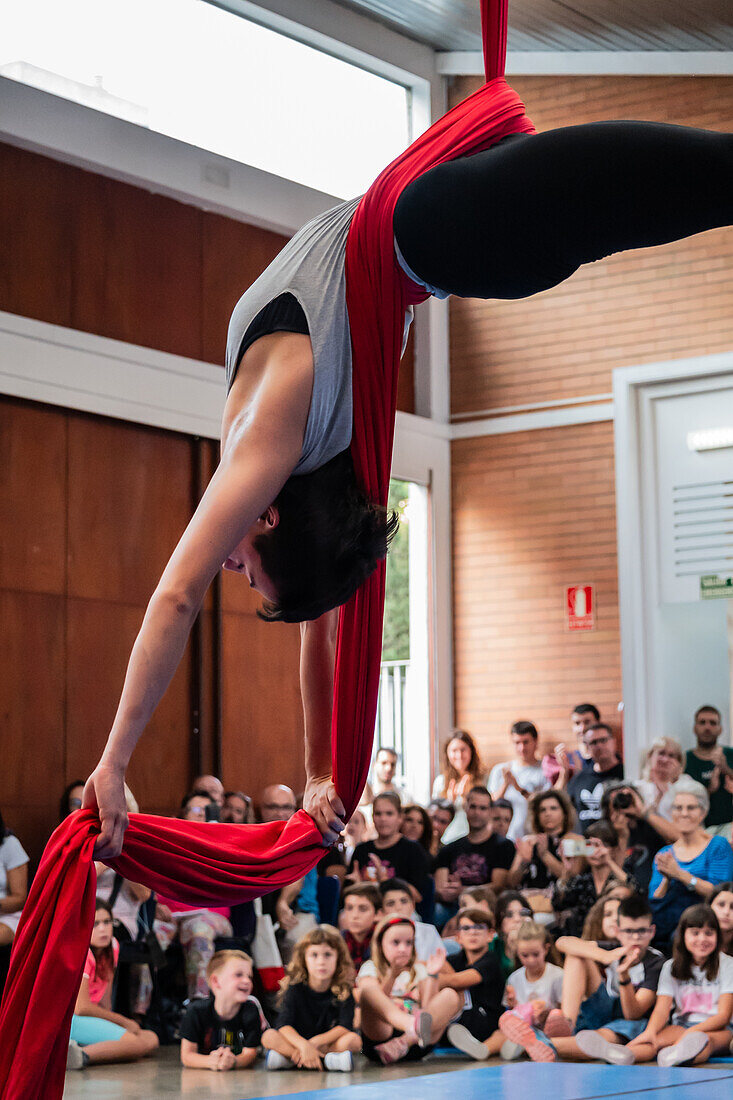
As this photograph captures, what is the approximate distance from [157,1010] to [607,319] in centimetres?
577

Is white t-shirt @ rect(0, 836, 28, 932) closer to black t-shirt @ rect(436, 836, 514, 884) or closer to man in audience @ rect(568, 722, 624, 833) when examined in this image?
black t-shirt @ rect(436, 836, 514, 884)

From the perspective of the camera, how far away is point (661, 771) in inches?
289

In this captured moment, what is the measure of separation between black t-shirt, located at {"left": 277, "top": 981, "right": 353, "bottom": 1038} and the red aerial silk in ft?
10.4

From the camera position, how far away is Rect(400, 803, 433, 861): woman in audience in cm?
718

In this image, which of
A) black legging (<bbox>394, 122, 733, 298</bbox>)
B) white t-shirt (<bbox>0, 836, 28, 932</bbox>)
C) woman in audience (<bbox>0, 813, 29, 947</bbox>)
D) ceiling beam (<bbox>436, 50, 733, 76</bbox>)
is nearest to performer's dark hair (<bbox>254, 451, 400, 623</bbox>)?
black legging (<bbox>394, 122, 733, 298</bbox>)

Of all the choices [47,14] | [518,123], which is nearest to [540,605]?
[47,14]

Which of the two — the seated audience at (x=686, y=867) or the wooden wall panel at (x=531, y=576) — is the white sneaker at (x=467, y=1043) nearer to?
the seated audience at (x=686, y=867)

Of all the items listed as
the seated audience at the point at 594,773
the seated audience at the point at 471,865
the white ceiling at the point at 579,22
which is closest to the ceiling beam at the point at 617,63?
the white ceiling at the point at 579,22

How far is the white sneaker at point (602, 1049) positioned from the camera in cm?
540

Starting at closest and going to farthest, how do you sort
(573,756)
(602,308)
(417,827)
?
(417,827) → (573,756) → (602,308)

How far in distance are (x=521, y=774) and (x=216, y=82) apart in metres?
4.85

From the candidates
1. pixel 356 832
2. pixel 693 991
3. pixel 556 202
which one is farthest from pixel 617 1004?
pixel 556 202

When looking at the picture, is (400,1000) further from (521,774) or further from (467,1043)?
(521,774)

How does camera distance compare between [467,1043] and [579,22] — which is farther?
[579,22]
